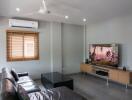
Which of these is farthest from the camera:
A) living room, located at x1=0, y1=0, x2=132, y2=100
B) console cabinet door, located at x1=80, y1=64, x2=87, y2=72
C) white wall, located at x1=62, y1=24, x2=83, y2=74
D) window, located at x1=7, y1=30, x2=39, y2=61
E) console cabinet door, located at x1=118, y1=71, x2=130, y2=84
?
white wall, located at x1=62, y1=24, x2=83, y2=74

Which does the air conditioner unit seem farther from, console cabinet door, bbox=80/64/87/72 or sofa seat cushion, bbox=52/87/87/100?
sofa seat cushion, bbox=52/87/87/100

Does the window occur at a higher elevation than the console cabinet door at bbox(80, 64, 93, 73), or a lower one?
higher

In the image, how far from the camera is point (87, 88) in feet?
14.3

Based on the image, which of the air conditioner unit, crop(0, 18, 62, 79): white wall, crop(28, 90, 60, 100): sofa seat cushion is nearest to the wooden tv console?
crop(0, 18, 62, 79): white wall

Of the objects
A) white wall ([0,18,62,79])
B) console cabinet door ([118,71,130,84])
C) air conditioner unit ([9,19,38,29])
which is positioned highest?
air conditioner unit ([9,19,38,29])

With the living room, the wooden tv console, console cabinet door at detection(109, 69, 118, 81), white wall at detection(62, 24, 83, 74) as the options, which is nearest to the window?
the living room

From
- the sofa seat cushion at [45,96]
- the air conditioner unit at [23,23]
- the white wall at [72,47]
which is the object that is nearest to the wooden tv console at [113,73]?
the white wall at [72,47]

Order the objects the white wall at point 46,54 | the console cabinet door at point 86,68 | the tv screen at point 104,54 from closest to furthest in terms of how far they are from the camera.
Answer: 1. the tv screen at point 104,54
2. the white wall at point 46,54
3. the console cabinet door at point 86,68

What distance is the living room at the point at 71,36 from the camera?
12.2 ft

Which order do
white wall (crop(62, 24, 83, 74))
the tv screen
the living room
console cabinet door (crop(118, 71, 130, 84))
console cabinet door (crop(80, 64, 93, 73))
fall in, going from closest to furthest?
the living room, console cabinet door (crop(118, 71, 130, 84)), the tv screen, console cabinet door (crop(80, 64, 93, 73)), white wall (crop(62, 24, 83, 74))

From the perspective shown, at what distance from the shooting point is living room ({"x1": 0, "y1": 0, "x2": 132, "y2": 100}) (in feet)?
12.2

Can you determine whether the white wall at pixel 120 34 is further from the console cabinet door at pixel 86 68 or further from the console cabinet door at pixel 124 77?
the console cabinet door at pixel 86 68

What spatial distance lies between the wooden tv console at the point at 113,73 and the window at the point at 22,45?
2.46 metres

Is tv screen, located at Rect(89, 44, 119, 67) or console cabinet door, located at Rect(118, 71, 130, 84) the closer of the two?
console cabinet door, located at Rect(118, 71, 130, 84)
